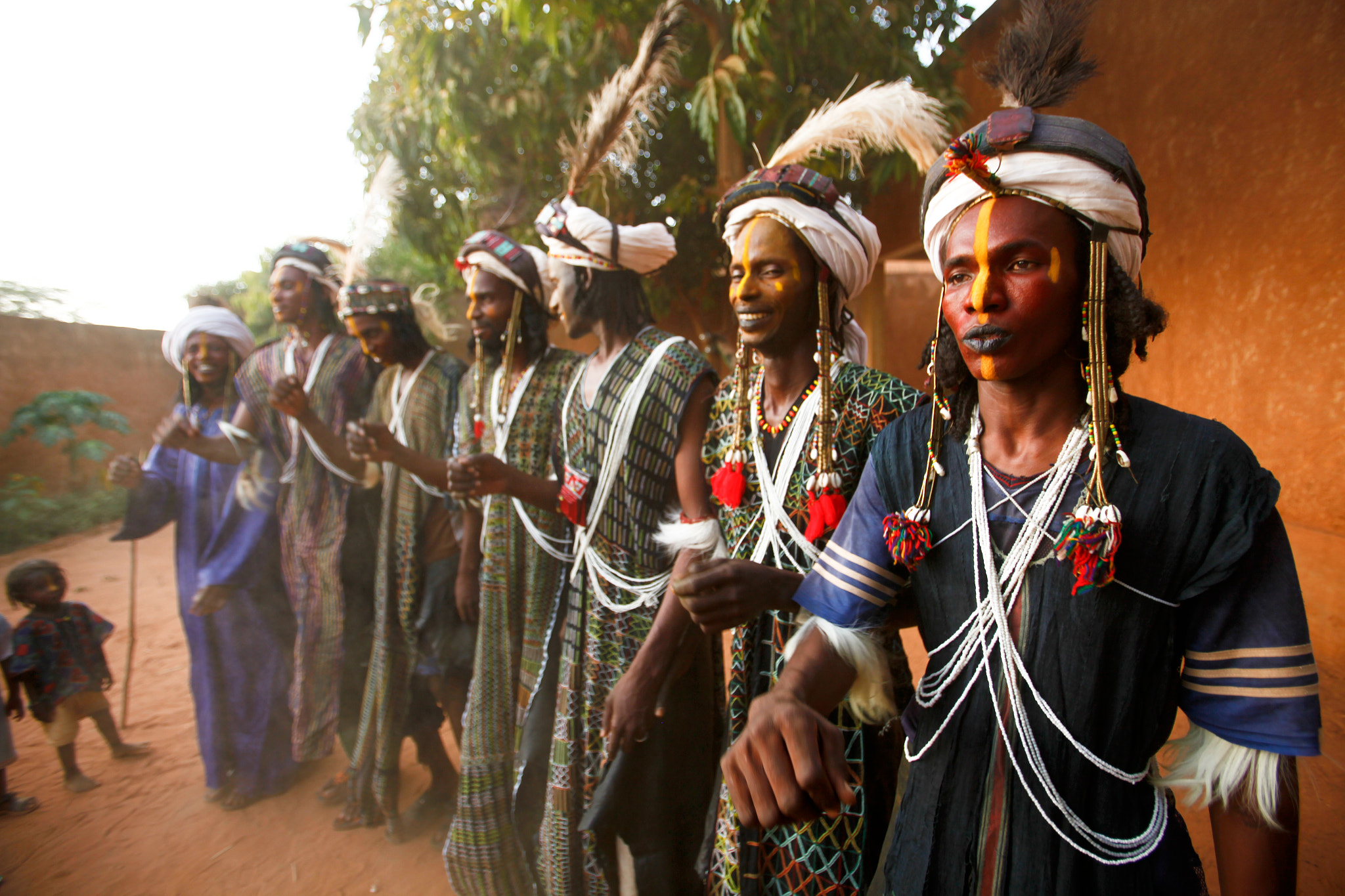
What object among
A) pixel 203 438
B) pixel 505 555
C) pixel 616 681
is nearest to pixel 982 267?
pixel 616 681

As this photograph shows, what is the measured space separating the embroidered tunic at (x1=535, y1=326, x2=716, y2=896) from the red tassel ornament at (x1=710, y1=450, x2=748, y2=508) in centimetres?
38

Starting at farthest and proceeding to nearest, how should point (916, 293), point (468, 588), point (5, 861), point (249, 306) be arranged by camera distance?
point (916, 293) < point (249, 306) < point (5, 861) < point (468, 588)

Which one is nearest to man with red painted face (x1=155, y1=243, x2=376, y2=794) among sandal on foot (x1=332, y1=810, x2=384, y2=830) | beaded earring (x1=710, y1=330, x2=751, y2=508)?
sandal on foot (x1=332, y1=810, x2=384, y2=830)

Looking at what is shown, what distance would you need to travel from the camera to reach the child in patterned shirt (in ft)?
12.0

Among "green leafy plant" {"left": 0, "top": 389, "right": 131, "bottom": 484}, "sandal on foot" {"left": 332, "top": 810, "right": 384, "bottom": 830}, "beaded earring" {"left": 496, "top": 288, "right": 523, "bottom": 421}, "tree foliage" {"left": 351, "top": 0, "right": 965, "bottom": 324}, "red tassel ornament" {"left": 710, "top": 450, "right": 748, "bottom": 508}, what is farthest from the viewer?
"tree foliage" {"left": 351, "top": 0, "right": 965, "bottom": 324}

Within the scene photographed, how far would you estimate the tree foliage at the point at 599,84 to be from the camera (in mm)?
4879

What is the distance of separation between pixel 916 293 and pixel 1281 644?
1200cm

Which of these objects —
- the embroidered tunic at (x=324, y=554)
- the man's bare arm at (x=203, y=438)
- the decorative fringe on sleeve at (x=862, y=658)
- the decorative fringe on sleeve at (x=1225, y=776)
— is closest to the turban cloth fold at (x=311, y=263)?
the embroidered tunic at (x=324, y=554)

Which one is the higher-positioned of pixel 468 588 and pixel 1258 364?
pixel 1258 364

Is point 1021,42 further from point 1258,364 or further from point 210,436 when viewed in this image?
point 210,436

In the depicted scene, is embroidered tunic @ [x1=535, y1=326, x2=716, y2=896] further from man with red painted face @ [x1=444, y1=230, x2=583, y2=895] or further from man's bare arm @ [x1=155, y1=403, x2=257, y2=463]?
man's bare arm @ [x1=155, y1=403, x2=257, y2=463]

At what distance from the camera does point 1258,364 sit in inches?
150

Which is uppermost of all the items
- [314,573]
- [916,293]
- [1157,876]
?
[916,293]

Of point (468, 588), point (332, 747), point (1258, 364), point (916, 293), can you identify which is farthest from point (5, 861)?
point (916, 293)
